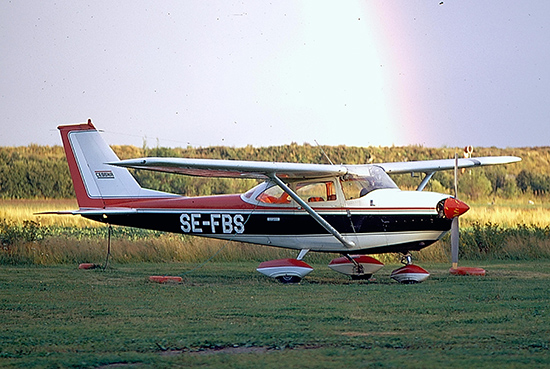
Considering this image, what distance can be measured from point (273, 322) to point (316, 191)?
5665mm

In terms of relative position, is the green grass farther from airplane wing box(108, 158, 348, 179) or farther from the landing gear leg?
airplane wing box(108, 158, 348, 179)

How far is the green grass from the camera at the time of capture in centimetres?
669

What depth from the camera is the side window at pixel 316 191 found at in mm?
14117

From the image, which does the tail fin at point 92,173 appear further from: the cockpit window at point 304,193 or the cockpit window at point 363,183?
the cockpit window at point 363,183

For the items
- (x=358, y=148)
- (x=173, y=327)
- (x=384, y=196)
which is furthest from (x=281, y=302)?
(x=358, y=148)

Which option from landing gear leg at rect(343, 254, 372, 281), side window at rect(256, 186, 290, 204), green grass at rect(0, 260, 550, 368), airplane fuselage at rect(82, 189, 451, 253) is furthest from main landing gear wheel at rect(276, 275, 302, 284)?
side window at rect(256, 186, 290, 204)

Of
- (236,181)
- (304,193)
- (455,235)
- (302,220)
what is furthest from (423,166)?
(236,181)

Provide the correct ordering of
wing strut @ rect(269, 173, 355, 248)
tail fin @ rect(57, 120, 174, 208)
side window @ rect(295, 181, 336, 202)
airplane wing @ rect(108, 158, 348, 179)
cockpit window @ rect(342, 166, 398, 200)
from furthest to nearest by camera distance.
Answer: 1. tail fin @ rect(57, 120, 174, 208)
2. side window @ rect(295, 181, 336, 202)
3. cockpit window @ rect(342, 166, 398, 200)
4. wing strut @ rect(269, 173, 355, 248)
5. airplane wing @ rect(108, 158, 348, 179)

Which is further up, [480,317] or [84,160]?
[84,160]

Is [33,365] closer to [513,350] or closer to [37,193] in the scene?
[513,350]

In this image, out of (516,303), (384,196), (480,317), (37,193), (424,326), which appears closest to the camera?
(424,326)

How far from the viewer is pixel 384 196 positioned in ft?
44.6

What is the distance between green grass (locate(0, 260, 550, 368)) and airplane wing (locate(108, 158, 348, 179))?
1.93 metres

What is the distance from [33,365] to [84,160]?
1012 centimetres
